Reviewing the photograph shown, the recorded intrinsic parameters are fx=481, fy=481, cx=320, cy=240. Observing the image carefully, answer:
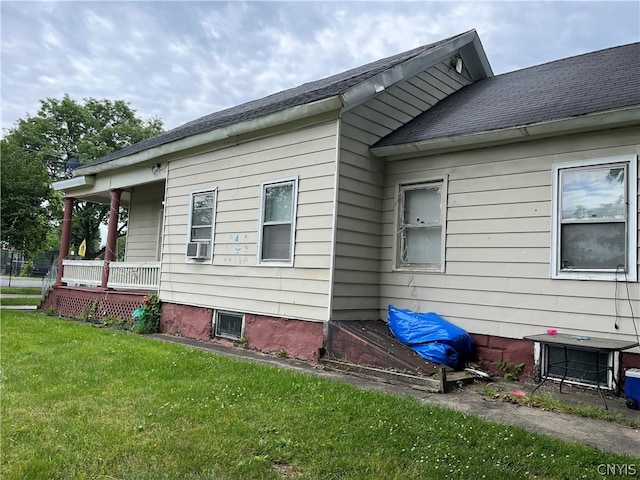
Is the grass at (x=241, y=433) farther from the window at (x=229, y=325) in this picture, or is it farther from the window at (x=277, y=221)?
the window at (x=229, y=325)

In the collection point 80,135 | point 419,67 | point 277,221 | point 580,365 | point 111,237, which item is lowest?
point 580,365

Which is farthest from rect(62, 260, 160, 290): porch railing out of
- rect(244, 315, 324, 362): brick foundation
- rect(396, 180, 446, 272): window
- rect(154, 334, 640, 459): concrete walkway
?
rect(396, 180, 446, 272): window

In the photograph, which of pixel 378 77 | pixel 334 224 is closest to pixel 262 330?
pixel 334 224

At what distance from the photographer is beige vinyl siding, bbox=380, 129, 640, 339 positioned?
17.5ft

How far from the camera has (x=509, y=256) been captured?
19.7 feet

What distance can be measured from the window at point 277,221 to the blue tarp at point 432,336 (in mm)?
1905

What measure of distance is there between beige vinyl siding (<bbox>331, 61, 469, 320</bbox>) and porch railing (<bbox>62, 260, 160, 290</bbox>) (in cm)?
487

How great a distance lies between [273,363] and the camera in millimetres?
6461

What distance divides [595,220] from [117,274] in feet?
31.5

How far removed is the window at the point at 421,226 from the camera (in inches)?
267

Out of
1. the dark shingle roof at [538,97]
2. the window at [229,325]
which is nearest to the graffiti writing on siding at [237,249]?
the window at [229,325]

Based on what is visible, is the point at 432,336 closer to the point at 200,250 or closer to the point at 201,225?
the point at 200,250

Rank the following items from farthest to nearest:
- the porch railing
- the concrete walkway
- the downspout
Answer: the porch railing → the downspout → the concrete walkway

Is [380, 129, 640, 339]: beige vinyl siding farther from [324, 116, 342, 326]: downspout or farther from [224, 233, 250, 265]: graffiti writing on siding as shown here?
[224, 233, 250, 265]: graffiti writing on siding
